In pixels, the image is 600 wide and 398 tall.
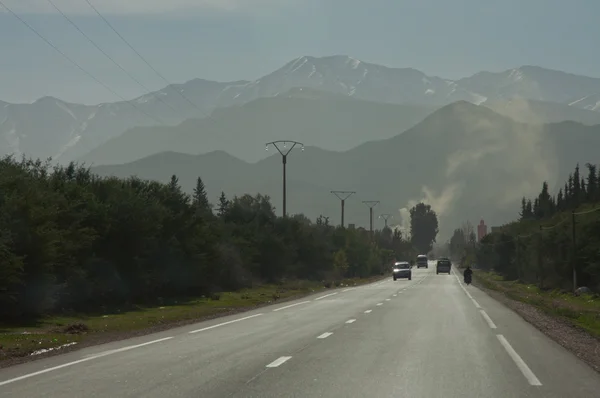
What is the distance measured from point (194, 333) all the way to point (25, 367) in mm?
8928

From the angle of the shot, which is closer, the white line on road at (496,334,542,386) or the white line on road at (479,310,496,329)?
the white line on road at (496,334,542,386)

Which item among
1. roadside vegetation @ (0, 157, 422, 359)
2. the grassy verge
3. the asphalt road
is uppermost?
roadside vegetation @ (0, 157, 422, 359)

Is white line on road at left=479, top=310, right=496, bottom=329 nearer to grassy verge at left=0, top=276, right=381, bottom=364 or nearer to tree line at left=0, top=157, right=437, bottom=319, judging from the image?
grassy verge at left=0, top=276, right=381, bottom=364

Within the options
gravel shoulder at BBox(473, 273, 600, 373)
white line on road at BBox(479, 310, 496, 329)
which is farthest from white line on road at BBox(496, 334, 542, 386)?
white line on road at BBox(479, 310, 496, 329)

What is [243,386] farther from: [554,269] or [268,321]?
[554,269]

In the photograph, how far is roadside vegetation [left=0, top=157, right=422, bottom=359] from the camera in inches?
1281

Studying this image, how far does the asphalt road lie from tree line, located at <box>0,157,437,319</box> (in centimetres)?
1012

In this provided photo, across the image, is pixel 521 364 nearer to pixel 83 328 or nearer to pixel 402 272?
pixel 83 328

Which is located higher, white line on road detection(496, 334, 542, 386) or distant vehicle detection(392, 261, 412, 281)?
distant vehicle detection(392, 261, 412, 281)

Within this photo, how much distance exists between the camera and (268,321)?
104 ft

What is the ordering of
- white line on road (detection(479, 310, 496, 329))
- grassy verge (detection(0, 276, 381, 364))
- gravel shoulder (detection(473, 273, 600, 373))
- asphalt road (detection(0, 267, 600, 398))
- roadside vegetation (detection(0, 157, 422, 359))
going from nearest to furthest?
asphalt road (detection(0, 267, 600, 398)) → gravel shoulder (detection(473, 273, 600, 373)) → grassy verge (detection(0, 276, 381, 364)) → white line on road (detection(479, 310, 496, 329)) → roadside vegetation (detection(0, 157, 422, 359))

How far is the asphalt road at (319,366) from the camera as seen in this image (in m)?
13.5

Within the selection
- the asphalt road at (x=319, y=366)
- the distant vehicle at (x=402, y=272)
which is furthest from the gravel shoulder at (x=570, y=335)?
the distant vehicle at (x=402, y=272)

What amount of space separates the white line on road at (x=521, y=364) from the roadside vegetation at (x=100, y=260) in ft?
34.5
